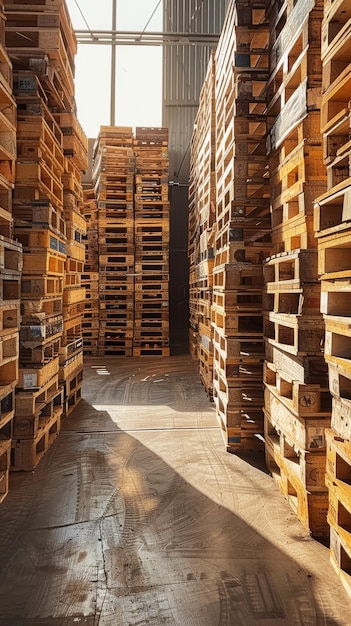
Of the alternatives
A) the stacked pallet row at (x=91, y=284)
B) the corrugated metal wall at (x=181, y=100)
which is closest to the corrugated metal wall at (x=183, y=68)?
the corrugated metal wall at (x=181, y=100)

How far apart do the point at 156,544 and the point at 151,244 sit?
10125 millimetres

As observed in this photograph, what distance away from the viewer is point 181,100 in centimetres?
1636

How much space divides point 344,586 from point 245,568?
2.01ft

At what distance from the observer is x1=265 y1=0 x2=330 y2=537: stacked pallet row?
3457mm

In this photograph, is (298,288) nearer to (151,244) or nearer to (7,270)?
(7,270)

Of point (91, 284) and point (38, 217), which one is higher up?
point (38, 217)

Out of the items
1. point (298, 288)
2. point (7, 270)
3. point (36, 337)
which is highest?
point (7, 270)

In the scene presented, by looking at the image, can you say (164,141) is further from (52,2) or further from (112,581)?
(112,581)

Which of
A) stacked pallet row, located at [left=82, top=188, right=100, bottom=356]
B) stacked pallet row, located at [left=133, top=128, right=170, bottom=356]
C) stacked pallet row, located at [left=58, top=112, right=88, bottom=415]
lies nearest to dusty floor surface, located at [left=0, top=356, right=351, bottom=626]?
stacked pallet row, located at [left=58, top=112, right=88, bottom=415]

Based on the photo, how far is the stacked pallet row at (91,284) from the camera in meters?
12.8

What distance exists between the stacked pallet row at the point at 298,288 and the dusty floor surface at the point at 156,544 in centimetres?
41

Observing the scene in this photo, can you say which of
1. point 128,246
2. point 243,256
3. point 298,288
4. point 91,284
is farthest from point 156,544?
point 91,284

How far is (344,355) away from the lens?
2.87 m

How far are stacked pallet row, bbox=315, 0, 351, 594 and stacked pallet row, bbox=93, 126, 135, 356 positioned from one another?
986cm
